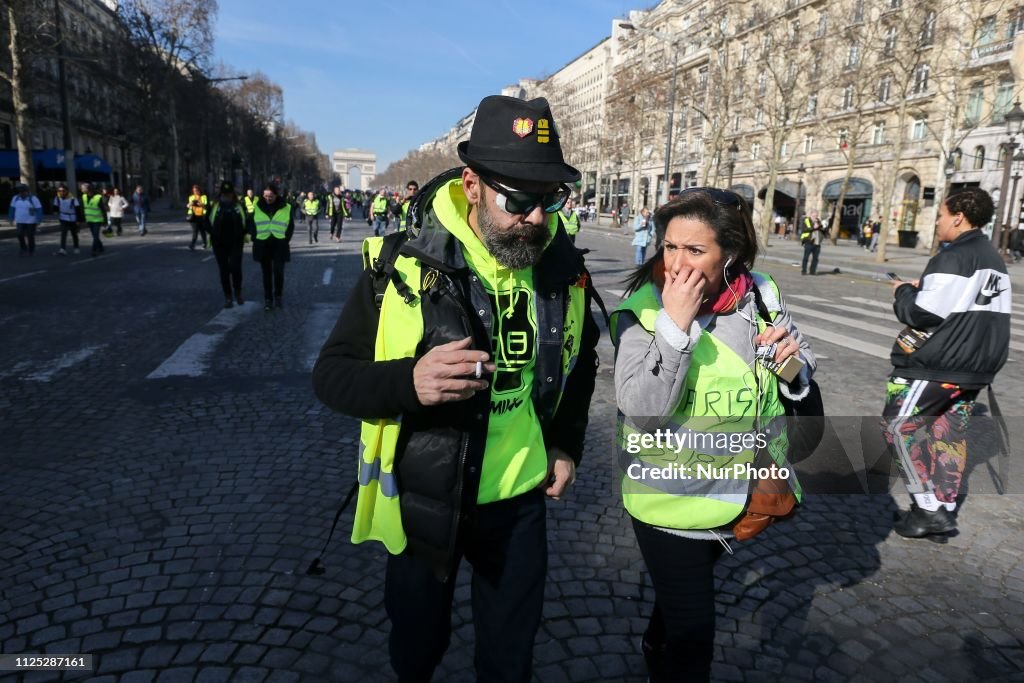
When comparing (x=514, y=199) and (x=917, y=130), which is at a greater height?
(x=917, y=130)

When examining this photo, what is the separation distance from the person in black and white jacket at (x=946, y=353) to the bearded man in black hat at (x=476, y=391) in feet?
8.21

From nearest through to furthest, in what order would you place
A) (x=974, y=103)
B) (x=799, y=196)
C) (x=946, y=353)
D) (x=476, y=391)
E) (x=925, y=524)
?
(x=476, y=391) < (x=946, y=353) < (x=925, y=524) < (x=974, y=103) < (x=799, y=196)

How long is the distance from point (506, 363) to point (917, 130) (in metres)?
43.0

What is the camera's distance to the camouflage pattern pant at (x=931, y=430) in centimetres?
372

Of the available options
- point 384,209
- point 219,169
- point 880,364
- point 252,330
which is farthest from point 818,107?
point 219,169

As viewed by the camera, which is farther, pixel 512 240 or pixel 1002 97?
pixel 1002 97

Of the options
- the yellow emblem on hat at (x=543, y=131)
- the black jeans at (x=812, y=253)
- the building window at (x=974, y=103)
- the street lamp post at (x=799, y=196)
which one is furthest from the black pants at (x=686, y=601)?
the street lamp post at (x=799, y=196)

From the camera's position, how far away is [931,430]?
149 inches

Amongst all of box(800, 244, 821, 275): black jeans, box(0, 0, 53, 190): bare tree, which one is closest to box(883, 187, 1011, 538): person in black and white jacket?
box(800, 244, 821, 275): black jeans

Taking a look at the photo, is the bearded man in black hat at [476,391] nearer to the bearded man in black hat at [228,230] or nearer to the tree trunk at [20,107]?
the bearded man in black hat at [228,230]

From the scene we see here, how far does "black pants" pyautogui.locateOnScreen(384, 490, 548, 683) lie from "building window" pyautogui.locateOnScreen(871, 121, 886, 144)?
43231mm

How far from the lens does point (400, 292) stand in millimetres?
1791

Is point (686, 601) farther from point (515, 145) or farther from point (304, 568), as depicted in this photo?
point (304, 568)

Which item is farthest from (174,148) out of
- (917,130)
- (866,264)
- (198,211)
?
(917,130)
